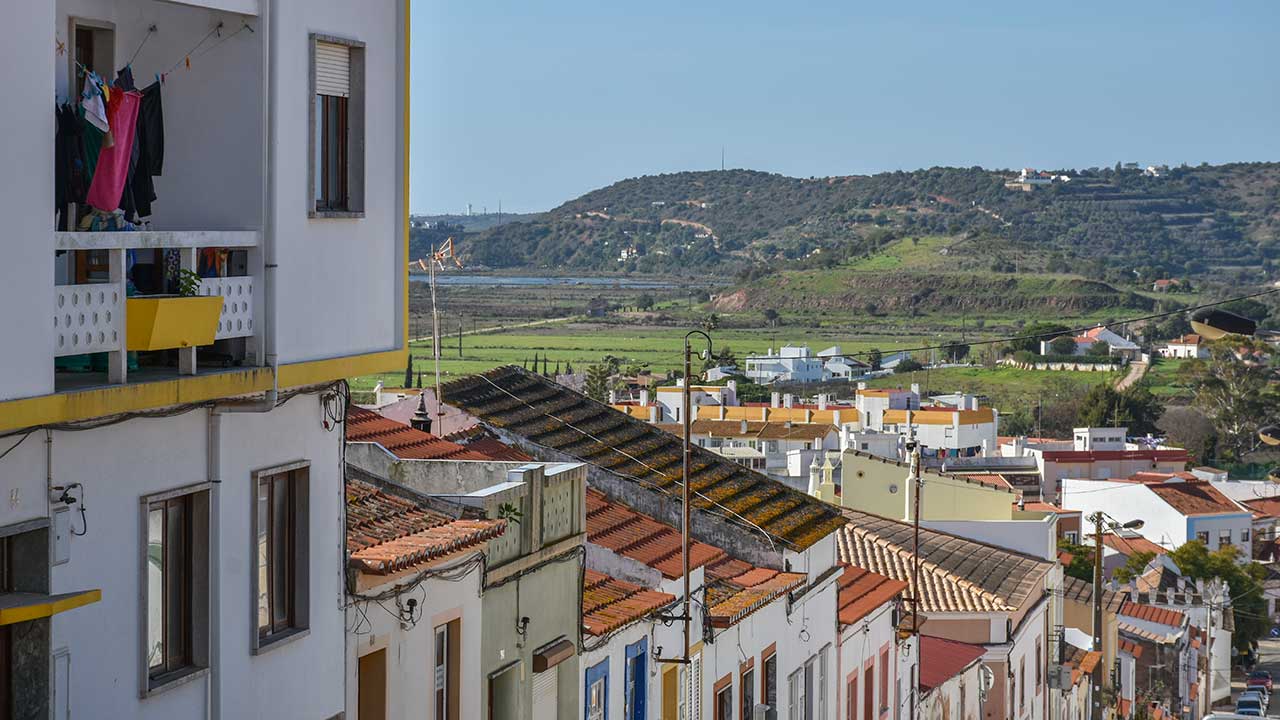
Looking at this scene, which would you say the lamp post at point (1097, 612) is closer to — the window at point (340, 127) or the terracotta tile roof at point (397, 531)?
the terracotta tile roof at point (397, 531)

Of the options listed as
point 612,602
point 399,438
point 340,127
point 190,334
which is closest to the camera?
point 190,334

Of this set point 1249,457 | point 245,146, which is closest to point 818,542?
point 245,146

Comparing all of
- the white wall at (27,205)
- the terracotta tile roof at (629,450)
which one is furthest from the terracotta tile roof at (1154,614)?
the white wall at (27,205)

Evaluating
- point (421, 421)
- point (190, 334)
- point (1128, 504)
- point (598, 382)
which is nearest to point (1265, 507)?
point (1128, 504)

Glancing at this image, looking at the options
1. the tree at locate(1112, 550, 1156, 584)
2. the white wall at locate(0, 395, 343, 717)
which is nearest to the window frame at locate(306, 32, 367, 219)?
the white wall at locate(0, 395, 343, 717)

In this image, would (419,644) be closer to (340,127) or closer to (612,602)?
(340,127)

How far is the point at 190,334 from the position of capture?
30.0 ft

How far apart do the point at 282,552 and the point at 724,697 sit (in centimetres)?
912

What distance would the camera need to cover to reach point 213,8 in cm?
976

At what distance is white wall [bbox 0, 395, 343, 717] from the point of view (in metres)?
8.77

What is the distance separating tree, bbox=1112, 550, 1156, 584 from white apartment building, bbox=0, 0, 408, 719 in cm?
6989

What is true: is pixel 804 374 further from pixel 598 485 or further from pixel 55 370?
pixel 55 370

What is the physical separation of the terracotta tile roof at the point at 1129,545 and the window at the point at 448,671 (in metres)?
79.5

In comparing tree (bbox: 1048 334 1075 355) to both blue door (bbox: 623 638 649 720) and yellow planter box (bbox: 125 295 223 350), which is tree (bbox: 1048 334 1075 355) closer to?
blue door (bbox: 623 638 649 720)
